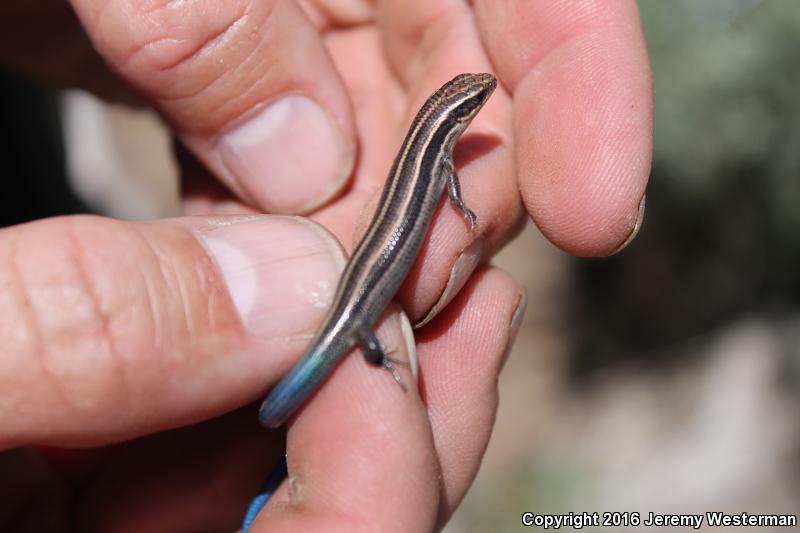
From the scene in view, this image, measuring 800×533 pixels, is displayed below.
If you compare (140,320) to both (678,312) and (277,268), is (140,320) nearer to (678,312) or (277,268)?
(277,268)

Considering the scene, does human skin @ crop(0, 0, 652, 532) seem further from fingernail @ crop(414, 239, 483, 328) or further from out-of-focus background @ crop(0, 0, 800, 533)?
out-of-focus background @ crop(0, 0, 800, 533)

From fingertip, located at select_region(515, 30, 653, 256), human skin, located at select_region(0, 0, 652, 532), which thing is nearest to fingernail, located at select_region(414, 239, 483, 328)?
human skin, located at select_region(0, 0, 652, 532)

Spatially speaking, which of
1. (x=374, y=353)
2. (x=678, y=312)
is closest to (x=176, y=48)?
(x=374, y=353)

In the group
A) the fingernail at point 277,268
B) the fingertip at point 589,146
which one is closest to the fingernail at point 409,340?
the fingernail at point 277,268

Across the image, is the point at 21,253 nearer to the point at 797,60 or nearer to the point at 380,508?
the point at 380,508

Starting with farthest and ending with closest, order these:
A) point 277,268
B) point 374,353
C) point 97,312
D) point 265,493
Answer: point 265,493 < point 374,353 < point 277,268 < point 97,312

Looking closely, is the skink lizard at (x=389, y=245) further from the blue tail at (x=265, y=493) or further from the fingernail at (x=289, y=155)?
the fingernail at (x=289, y=155)

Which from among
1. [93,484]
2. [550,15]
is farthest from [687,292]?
[93,484]
